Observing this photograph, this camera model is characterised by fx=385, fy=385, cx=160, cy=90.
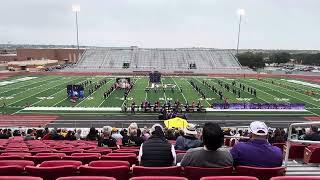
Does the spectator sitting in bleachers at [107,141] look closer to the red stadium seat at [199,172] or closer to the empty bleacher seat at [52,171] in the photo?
the empty bleacher seat at [52,171]

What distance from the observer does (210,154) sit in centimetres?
396

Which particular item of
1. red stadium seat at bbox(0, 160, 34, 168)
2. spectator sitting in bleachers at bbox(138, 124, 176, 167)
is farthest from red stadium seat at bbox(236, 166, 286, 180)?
red stadium seat at bbox(0, 160, 34, 168)

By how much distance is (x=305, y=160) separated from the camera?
6.05 metres

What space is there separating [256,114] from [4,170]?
28.1 m

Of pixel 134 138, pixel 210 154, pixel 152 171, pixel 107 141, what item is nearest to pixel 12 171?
pixel 152 171

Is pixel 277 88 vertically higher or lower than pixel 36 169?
lower

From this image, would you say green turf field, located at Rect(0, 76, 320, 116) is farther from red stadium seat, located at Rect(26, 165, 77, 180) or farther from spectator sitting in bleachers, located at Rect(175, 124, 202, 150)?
red stadium seat, located at Rect(26, 165, 77, 180)

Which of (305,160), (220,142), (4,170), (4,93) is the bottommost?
(4,93)

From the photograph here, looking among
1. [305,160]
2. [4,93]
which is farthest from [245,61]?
[305,160]

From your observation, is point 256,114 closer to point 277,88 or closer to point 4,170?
point 277,88

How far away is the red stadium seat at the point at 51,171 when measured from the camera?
357cm

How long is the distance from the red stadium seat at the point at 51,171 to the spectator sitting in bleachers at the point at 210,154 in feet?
3.78

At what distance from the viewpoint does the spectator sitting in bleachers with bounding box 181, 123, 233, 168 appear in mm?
3924

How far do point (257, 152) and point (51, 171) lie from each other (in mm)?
2161
